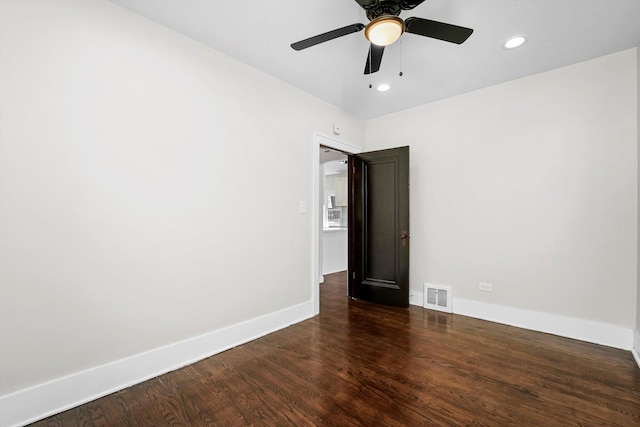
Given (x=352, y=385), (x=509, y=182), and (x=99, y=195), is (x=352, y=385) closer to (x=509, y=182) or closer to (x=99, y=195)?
(x=99, y=195)

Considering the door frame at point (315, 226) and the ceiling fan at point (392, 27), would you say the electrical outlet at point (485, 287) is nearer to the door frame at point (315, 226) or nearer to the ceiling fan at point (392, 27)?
the door frame at point (315, 226)

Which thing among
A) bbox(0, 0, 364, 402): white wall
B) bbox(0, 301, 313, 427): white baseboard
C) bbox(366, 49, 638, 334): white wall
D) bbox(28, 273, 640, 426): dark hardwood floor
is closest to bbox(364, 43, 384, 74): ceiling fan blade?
bbox(0, 0, 364, 402): white wall

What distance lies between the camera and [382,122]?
4188 mm

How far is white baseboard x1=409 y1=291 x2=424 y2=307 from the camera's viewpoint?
3748 millimetres

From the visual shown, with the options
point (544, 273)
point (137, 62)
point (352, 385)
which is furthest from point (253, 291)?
point (544, 273)

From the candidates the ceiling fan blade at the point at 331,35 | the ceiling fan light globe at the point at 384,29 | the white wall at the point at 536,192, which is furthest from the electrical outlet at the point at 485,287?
the ceiling fan blade at the point at 331,35

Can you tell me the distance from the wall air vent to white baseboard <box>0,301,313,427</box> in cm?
217

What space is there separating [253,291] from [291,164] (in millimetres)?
1470

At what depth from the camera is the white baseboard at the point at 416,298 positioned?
3748 millimetres

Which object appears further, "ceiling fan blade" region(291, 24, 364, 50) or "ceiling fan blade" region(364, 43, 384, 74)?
"ceiling fan blade" region(364, 43, 384, 74)

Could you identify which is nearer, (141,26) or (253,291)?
(141,26)

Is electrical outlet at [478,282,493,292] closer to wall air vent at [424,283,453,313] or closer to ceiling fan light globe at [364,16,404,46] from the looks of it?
wall air vent at [424,283,453,313]

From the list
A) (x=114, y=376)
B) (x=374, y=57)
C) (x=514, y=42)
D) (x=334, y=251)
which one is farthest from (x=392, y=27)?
(x=334, y=251)

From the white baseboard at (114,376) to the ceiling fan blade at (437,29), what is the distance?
9.27 ft
